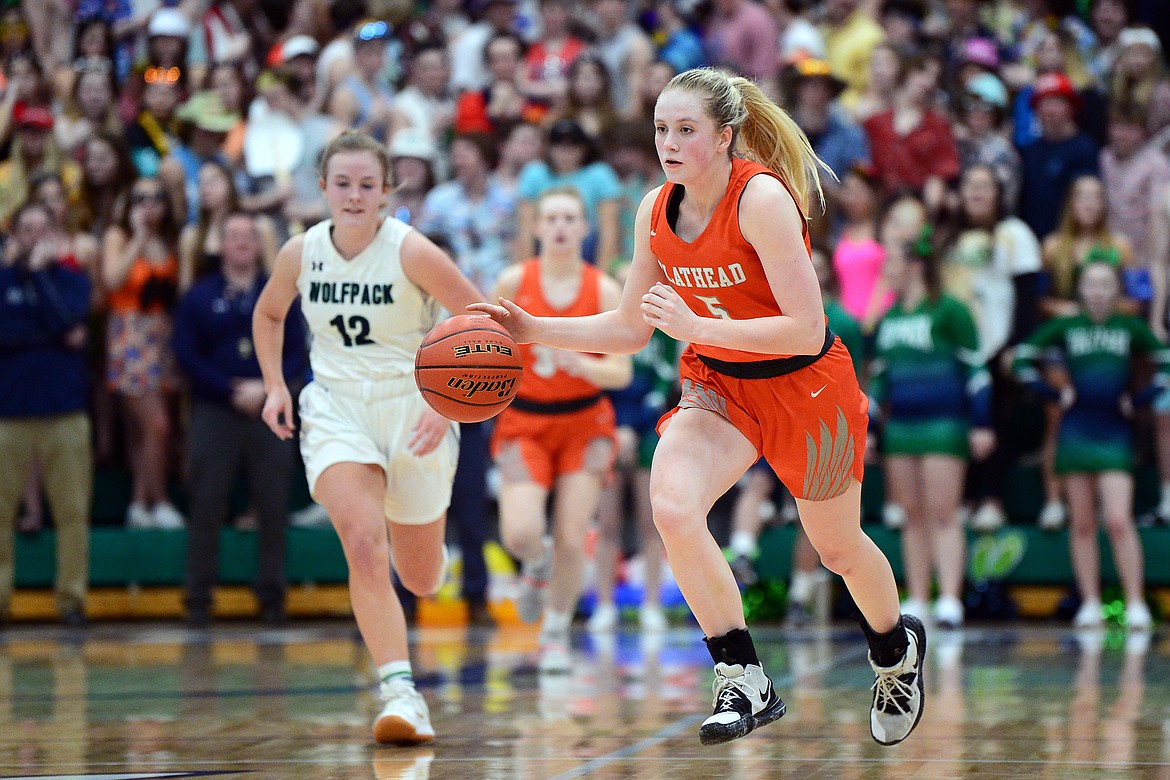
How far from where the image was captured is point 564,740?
210 inches

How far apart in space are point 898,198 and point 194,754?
6391mm

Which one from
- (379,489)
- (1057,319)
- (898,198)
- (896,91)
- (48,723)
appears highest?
(896,91)

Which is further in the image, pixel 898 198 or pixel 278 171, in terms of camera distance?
pixel 278 171

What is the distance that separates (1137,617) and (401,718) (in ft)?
19.7

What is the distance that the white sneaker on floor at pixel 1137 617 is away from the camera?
9.50 metres

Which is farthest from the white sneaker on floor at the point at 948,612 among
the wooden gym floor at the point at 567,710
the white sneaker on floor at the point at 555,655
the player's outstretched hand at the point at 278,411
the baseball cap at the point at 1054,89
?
the player's outstretched hand at the point at 278,411

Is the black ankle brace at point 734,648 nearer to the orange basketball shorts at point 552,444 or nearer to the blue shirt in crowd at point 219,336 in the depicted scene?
the orange basketball shorts at point 552,444

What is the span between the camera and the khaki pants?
1003 centimetres

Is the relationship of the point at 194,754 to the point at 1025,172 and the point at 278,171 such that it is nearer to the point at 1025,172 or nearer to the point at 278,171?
the point at 278,171

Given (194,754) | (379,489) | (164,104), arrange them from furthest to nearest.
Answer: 1. (164,104)
2. (379,489)
3. (194,754)

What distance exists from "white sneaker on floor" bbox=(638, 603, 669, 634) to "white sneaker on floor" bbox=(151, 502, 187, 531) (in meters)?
3.37

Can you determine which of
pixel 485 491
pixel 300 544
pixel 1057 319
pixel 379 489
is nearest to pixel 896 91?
pixel 1057 319

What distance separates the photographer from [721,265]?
4406 millimetres

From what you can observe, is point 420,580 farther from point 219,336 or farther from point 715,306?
point 219,336
